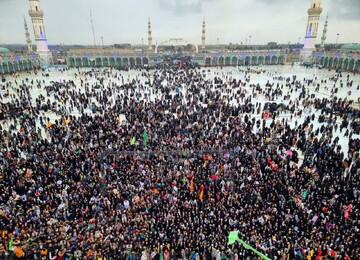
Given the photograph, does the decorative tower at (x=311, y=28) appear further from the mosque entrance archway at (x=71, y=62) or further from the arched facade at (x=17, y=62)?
the arched facade at (x=17, y=62)

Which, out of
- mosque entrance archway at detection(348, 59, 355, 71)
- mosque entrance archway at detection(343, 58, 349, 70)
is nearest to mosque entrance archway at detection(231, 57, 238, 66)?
mosque entrance archway at detection(343, 58, 349, 70)

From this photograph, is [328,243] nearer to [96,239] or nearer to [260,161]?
[260,161]

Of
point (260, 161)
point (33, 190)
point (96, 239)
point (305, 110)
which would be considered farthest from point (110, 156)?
point (305, 110)

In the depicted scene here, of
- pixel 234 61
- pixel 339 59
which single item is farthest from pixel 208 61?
Answer: pixel 339 59

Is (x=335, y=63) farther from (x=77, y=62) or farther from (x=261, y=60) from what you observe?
(x=77, y=62)

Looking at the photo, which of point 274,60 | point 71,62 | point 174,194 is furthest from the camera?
point 274,60
